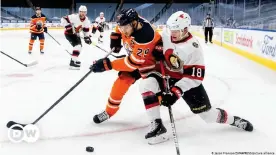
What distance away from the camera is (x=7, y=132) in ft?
8.59

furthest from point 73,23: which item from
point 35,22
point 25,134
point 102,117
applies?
point 25,134

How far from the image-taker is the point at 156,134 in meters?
2.41

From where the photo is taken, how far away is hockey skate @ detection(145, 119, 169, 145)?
7.86 ft

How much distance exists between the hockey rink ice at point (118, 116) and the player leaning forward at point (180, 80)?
0.44 ft

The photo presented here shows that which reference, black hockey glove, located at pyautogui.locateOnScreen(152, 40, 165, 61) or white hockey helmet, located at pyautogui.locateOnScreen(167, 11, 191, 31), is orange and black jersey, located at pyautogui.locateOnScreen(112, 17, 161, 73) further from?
white hockey helmet, located at pyautogui.locateOnScreen(167, 11, 191, 31)

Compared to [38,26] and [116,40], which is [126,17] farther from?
[38,26]

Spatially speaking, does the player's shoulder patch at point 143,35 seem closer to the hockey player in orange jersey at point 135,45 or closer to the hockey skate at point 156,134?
the hockey player in orange jersey at point 135,45

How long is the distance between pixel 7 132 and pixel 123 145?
906 millimetres

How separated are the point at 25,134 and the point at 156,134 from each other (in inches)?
37.5

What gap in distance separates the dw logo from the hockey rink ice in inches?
1.6

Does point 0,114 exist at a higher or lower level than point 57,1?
lower

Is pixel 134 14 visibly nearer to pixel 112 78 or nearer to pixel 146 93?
pixel 146 93

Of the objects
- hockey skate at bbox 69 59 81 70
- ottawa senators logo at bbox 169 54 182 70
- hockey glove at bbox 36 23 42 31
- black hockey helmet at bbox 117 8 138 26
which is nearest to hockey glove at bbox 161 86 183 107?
ottawa senators logo at bbox 169 54 182 70

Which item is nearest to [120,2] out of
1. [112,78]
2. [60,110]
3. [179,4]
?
A: [179,4]
